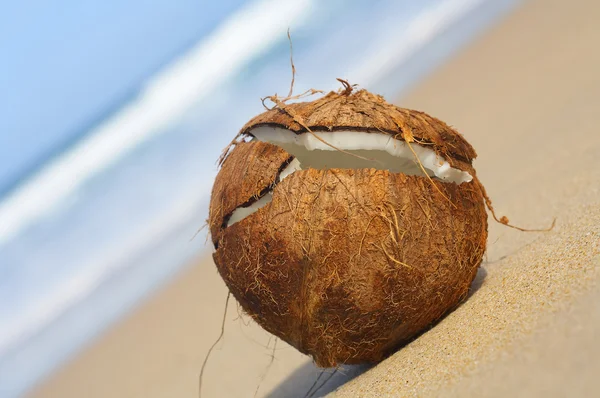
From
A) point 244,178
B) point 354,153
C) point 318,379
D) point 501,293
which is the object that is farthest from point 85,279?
point 501,293

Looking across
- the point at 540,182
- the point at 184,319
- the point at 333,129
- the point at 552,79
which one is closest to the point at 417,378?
the point at 333,129

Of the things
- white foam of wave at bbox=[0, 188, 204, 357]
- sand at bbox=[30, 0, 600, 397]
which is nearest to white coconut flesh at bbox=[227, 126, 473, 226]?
sand at bbox=[30, 0, 600, 397]

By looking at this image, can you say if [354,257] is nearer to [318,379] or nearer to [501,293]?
Result: [501,293]

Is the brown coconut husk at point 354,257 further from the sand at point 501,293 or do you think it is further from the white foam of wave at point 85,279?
the white foam of wave at point 85,279

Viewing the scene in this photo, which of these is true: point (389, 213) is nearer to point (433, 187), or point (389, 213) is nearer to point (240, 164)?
point (433, 187)

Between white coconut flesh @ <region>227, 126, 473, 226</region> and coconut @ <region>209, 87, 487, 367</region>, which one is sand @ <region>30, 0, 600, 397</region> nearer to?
coconut @ <region>209, 87, 487, 367</region>

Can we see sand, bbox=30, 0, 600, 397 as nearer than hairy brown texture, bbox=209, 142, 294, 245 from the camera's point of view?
Yes

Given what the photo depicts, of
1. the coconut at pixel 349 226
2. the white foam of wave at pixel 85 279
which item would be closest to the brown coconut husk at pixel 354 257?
the coconut at pixel 349 226
